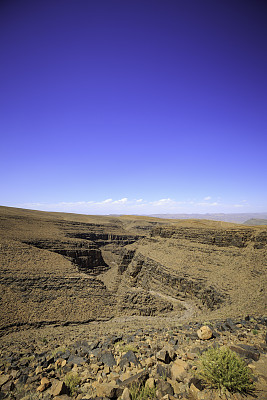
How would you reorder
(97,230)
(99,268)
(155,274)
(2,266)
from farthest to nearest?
1. (97,230)
2. (99,268)
3. (155,274)
4. (2,266)

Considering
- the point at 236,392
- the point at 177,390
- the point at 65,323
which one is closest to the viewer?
the point at 236,392

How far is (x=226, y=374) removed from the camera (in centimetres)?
412

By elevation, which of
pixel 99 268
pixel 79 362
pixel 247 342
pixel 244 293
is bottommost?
pixel 99 268

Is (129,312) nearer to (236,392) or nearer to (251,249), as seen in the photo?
(236,392)

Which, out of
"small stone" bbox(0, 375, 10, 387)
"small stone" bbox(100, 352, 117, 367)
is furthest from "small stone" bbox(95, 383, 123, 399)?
"small stone" bbox(0, 375, 10, 387)

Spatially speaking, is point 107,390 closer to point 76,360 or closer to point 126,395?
point 126,395

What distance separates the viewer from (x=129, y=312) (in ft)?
55.4

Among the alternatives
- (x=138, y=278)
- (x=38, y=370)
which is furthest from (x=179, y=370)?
(x=138, y=278)

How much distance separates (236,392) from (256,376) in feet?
2.90

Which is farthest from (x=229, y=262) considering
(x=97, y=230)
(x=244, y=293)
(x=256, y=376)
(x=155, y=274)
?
(x=97, y=230)

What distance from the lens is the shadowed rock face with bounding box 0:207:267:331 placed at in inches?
565

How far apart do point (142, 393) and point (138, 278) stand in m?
26.9

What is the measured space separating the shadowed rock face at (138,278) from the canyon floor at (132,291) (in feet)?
0.26

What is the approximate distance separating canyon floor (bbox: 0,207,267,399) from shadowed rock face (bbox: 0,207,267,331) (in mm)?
78
